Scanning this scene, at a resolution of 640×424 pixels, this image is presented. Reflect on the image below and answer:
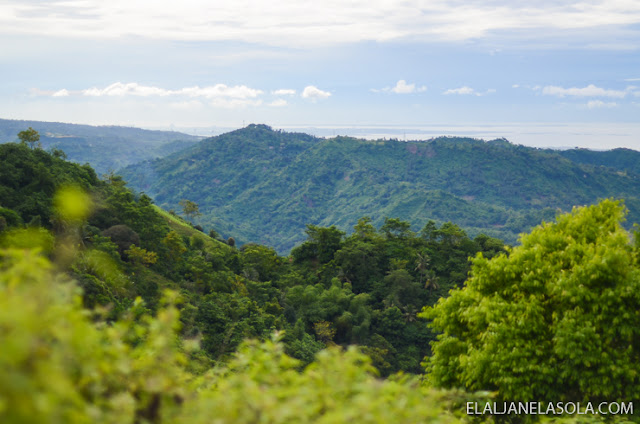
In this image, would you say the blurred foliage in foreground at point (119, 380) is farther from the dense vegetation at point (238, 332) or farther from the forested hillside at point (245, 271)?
the forested hillside at point (245, 271)

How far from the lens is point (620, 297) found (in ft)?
35.7

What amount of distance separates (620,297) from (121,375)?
35.7 feet

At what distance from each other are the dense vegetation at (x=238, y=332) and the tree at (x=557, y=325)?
44 millimetres

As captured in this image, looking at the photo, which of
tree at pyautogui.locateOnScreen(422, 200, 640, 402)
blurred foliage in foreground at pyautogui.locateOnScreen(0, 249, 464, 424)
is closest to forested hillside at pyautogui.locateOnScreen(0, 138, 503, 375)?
tree at pyautogui.locateOnScreen(422, 200, 640, 402)

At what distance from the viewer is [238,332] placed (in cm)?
3042

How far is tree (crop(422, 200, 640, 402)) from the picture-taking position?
1074cm

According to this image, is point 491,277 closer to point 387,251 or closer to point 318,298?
point 318,298

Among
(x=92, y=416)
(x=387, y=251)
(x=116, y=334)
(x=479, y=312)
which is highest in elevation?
(x=116, y=334)

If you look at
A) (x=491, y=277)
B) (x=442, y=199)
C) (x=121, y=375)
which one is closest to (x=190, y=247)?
(x=491, y=277)

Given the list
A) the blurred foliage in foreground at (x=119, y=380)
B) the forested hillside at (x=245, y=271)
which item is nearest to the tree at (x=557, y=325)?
the blurred foliage in foreground at (x=119, y=380)

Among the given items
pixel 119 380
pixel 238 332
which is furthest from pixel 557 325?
pixel 238 332

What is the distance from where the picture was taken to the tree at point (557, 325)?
35.2 feet

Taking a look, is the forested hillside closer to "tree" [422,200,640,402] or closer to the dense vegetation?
the dense vegetation

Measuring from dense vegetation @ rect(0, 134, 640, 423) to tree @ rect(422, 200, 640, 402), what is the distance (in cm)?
4
